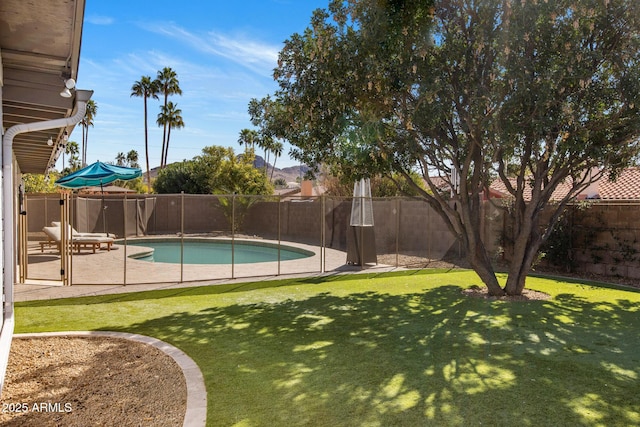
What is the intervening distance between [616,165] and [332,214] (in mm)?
10327

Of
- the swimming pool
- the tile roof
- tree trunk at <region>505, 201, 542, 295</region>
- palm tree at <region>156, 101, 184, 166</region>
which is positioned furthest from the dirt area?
palm tree at <region>156, 101, 184, 166</region>

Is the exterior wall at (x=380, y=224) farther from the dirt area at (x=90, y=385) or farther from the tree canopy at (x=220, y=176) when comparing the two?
the dirt area at (x=90, y=385)

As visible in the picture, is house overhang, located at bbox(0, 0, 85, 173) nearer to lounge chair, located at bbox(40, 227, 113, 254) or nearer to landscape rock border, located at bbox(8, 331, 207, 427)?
landscape rock border, located at bbox(8, 331, 207, 427)

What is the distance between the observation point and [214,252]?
19.6 metres

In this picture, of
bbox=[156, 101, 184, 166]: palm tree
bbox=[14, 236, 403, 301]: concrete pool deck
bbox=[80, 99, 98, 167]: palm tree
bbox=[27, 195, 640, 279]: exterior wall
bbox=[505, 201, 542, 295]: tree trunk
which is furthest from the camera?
bbox=[80, 99, 98, 167]: palm tree

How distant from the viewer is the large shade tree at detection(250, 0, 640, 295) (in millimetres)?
7465

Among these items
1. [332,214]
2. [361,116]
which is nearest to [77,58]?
[361,116]

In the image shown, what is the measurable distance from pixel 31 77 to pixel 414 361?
5439 millimetres

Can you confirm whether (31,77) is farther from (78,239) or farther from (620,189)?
(620,189)

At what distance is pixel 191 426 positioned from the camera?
3738 mm

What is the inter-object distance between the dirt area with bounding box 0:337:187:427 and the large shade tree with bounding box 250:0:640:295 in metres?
4.87

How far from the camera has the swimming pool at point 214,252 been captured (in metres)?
17.5

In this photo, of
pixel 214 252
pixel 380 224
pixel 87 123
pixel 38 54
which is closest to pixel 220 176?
pixel 214 252

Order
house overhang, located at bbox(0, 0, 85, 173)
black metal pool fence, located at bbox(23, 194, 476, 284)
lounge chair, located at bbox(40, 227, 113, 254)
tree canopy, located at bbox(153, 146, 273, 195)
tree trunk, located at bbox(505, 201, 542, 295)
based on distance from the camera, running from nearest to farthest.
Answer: house overhang, located at bbox(0, 0, 85, 173) < tree trunk, located at bbox(505, 201, 542, 295) < black metal pool fence, located at bbox(23, 194, 476, 284) < lounge chair, located at bbox(40, 227, 113, 254) < tree canopy, located at bbox(153, 146, 273, 195)
